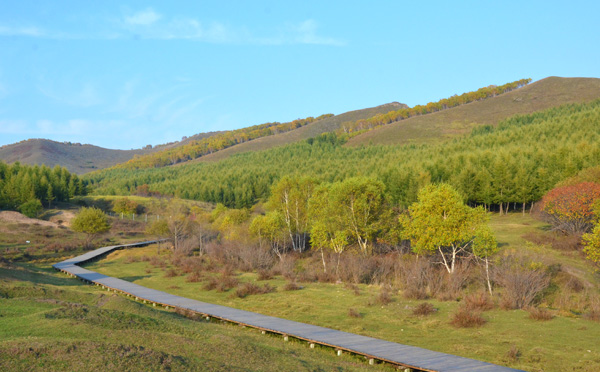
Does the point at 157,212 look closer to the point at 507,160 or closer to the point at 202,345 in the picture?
the point at 507,160

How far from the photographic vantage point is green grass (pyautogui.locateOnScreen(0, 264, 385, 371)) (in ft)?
26.3

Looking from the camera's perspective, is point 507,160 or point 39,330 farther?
point 507,160

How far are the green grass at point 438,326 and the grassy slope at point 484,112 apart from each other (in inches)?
4661

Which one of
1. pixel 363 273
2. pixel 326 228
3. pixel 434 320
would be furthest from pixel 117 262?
pixel 434 320

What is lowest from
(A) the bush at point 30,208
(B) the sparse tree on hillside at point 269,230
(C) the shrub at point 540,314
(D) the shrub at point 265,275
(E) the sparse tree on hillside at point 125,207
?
(D) the shrub at point 265,275

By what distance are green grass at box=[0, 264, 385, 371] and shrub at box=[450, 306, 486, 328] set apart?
21.8 ft

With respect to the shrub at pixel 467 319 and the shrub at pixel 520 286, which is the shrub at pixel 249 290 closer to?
the shrub at pixel 467 319

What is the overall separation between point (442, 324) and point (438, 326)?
0.28 metres

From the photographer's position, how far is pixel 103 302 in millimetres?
17969

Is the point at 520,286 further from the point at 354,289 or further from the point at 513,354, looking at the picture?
the point at 354,289

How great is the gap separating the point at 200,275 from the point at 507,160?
150 ft

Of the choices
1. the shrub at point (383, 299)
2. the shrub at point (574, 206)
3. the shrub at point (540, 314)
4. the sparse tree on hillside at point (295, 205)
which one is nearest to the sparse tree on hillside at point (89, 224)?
the sparse tree on hillside at point (295, 205)

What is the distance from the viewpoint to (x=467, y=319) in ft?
59.0

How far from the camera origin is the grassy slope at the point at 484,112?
14312 cm
